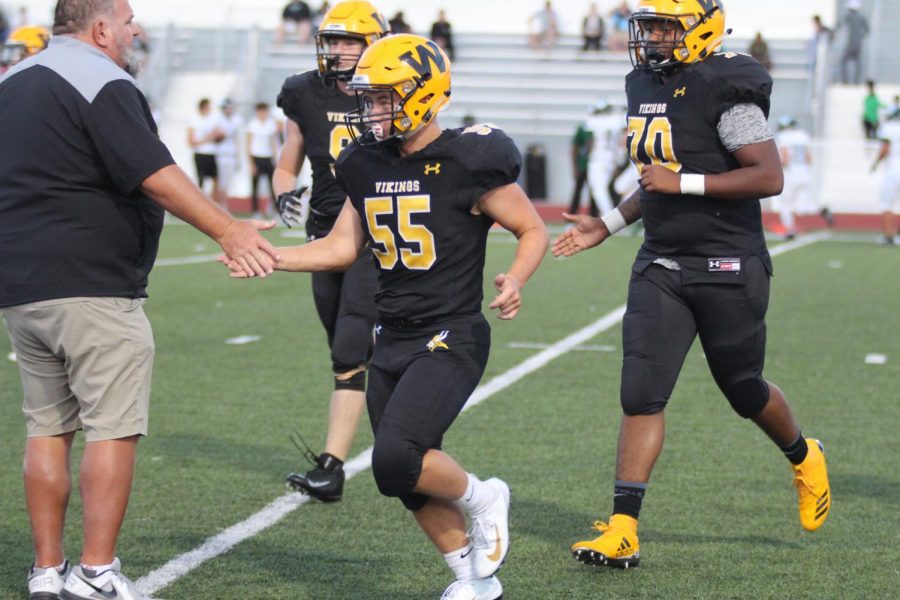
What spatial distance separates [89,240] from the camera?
4016 millimetres

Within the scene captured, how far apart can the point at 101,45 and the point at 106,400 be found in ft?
3.33

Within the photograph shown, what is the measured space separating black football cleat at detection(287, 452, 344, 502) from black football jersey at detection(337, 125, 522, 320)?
4.79 ft

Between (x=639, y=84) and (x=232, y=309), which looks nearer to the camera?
(x=639, y=84)

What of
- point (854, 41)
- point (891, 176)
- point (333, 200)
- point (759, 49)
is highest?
point (333, 200)

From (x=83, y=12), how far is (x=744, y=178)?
217cm

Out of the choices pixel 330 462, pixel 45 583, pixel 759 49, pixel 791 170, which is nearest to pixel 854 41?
pixel 759 49

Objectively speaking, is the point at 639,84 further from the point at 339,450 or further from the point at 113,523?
the point at 113,523

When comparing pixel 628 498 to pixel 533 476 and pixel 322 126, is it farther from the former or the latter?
pixel 322 126

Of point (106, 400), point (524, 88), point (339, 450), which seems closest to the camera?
point (106, 400)

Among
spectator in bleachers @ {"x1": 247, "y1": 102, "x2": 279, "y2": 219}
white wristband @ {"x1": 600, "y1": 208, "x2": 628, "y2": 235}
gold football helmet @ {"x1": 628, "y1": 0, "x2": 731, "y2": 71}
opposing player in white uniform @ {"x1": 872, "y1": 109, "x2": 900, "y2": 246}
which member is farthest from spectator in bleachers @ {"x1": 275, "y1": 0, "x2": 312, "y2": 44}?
gold football helmet @ {"x1": 628, "y1": 0, "x2": 731, "y2": 71}

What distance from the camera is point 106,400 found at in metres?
4.05

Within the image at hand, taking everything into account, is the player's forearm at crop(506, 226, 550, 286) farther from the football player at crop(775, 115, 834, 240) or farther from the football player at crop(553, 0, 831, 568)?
the football player at crop(775, 115, 834, 240)

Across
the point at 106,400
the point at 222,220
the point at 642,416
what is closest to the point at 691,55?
the point at 642,416

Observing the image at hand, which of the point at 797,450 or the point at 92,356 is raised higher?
the point at 92,356
